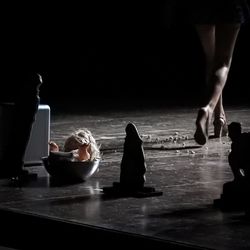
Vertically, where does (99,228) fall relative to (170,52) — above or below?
below

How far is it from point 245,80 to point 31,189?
480 cm

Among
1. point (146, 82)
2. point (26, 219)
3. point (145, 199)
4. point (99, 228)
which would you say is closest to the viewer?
point (99, 228)

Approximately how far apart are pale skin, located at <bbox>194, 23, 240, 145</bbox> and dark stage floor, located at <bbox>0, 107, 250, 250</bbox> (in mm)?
152

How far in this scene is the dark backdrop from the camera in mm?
8305

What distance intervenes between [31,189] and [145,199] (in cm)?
43

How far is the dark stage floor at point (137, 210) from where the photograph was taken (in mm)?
3057

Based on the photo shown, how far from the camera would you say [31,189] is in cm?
383

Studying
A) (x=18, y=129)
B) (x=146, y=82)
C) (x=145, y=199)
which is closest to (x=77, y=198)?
(x=145, y=199)

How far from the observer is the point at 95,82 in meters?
8.18

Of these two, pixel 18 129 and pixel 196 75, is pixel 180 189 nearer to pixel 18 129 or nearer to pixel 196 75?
pixel 18 129

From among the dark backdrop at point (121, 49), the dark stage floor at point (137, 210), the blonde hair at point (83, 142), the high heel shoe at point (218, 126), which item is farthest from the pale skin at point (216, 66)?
the dark backdrop at point (121, 49)

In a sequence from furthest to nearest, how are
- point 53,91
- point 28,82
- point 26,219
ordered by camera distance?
point 53,91 < point 28,82 < point 26,219

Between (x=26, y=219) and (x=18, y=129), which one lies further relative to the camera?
(x=18, y=129)

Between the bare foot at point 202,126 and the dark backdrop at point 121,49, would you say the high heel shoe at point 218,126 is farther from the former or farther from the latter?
the dark backdrop at point 121,49
